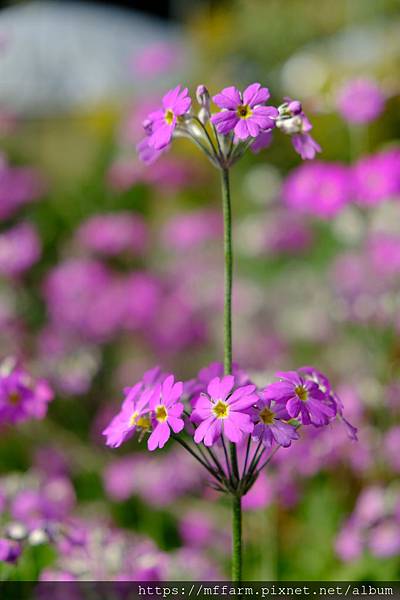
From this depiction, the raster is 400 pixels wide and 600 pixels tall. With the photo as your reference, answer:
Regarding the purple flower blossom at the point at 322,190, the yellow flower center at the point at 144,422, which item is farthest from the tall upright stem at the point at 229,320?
the purple flower blossom at the point at 322,190

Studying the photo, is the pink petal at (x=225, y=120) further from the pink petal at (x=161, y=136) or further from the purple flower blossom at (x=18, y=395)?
the purple flower blossom at (x=18, y=395)

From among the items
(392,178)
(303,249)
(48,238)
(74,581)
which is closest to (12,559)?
(74,581)

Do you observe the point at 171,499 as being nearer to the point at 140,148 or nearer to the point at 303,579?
the point at 303,579

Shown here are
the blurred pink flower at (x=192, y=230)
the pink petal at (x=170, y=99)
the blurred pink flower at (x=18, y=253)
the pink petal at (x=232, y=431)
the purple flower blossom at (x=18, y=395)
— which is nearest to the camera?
the pink petal at (x=232, y=431)

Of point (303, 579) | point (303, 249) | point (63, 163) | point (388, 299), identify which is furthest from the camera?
point (63, 163)

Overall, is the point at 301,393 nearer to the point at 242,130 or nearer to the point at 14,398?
the point at 242,130

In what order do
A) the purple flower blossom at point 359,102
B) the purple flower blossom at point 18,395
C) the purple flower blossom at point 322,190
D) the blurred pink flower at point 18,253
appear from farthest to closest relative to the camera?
1. the blurred pink flower at point 18,253
2. the purple flower blossom at point 322,190
3. the purple flower blossom at point 359,102
4. the purple flower blossom at point 18,395
